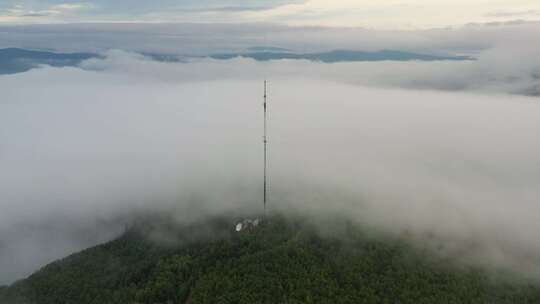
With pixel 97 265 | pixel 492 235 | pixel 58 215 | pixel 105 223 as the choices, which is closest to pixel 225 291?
pixel 97 265

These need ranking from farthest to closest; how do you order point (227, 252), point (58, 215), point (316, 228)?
1. point (58, 215)
2. point (316, 228)
3. point (227, 252)

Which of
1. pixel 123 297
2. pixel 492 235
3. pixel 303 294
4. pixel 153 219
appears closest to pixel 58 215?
pixel 153 219

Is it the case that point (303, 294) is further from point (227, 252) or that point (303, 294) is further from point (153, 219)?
point (153, 219)

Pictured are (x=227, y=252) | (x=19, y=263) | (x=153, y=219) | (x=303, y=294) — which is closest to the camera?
(x=303, y=294)

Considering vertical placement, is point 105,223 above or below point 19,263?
above

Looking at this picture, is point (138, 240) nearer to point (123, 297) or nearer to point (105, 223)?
point (123, 297)

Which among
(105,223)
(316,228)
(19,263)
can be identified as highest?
(316,228)

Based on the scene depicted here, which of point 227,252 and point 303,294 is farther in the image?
point 227,252
